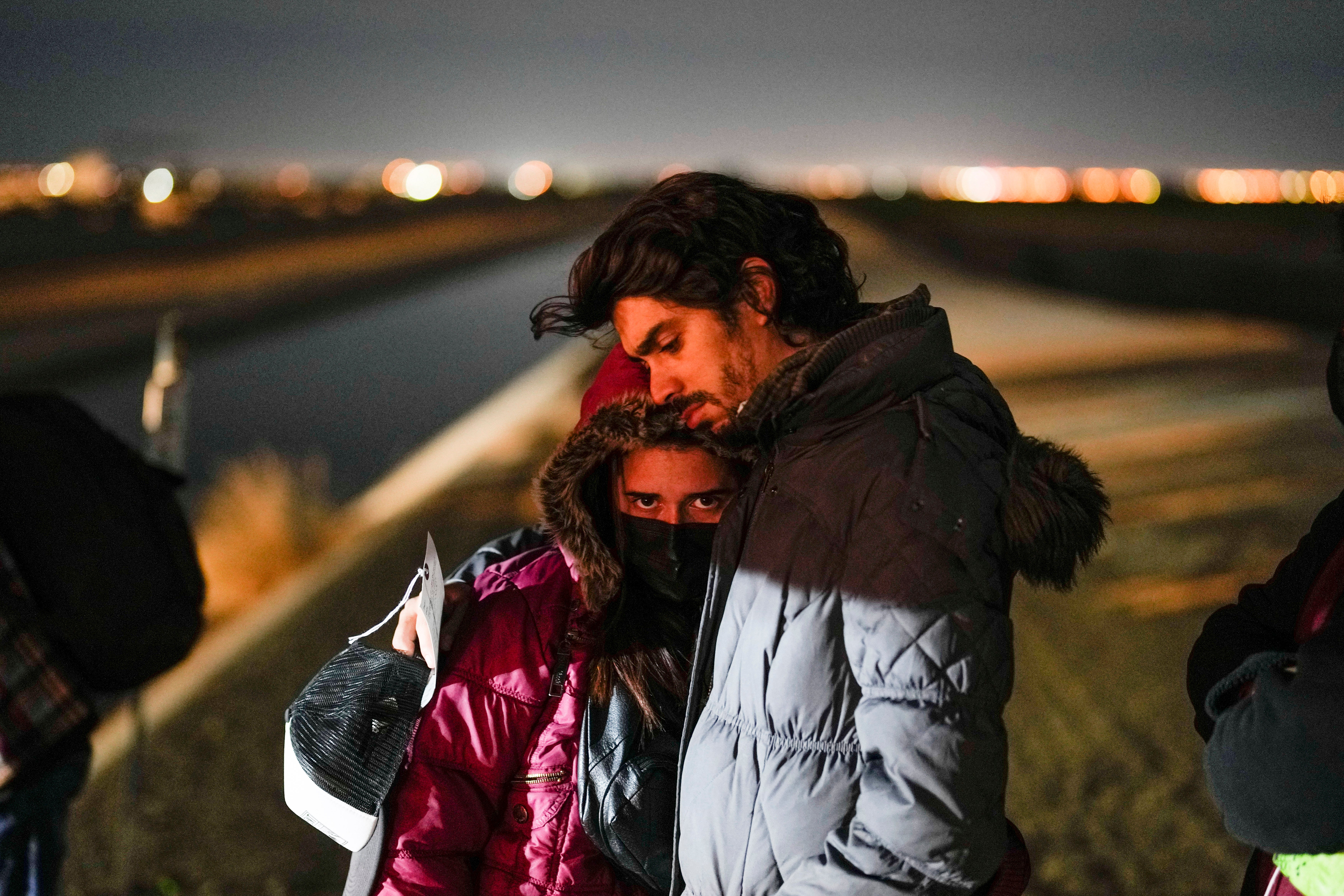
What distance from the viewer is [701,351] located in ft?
6.54

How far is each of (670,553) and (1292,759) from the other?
1.04 metres

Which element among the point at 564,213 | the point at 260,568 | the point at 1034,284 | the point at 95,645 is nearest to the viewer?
the point at 95,645

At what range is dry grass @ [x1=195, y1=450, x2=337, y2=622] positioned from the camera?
890cm

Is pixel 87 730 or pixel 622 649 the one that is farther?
pixel 87 730

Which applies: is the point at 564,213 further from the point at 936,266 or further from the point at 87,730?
the point at 87,730

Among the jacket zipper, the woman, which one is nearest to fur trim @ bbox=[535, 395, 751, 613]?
the woman

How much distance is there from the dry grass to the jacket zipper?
681 cm

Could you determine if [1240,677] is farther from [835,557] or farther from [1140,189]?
[1140,189]

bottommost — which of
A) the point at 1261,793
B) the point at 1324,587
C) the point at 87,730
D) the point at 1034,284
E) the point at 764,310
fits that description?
the point at 1034,284

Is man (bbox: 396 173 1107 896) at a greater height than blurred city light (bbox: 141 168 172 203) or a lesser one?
lesser

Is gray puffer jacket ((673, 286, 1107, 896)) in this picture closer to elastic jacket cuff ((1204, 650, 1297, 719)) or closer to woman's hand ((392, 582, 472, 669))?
elastic jacket cuff ((1204, 650, 1297, 719))

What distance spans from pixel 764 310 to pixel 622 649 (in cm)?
64

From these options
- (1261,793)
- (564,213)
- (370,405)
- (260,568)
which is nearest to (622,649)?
(1261,793)

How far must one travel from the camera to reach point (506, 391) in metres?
18.2
